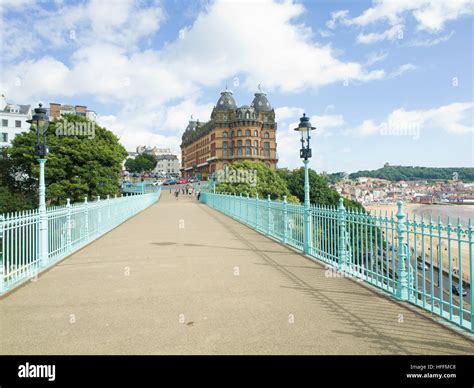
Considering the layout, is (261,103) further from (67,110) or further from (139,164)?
(139,164)

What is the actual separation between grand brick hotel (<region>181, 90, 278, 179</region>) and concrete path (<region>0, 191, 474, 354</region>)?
8182 cm

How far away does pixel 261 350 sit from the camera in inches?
154

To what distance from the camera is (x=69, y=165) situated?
32781 millimetres

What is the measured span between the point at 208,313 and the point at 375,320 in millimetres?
2244


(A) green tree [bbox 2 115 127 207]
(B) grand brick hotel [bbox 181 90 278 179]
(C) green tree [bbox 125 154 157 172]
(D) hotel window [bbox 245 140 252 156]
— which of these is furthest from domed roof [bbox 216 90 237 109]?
(A) green tree [bbox 2 115 127 207]

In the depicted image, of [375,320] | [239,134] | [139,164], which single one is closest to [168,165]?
[139,164]

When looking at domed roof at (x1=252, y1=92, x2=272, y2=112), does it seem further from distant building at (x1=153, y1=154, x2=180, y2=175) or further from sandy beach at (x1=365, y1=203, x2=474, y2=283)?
distant building at (x1=153, y1=154, x2=180, y2=175)

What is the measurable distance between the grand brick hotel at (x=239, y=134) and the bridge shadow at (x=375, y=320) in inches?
3257

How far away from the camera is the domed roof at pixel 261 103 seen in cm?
9900

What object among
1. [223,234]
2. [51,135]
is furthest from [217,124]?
[223,234]

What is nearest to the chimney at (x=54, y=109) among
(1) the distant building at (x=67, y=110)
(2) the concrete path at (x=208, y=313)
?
(1) the distant building at (x=67, y=110)

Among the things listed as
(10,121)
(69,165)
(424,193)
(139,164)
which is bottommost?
(424,193)

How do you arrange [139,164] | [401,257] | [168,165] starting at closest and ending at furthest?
[401,257]
[139,164]
[168,165]
